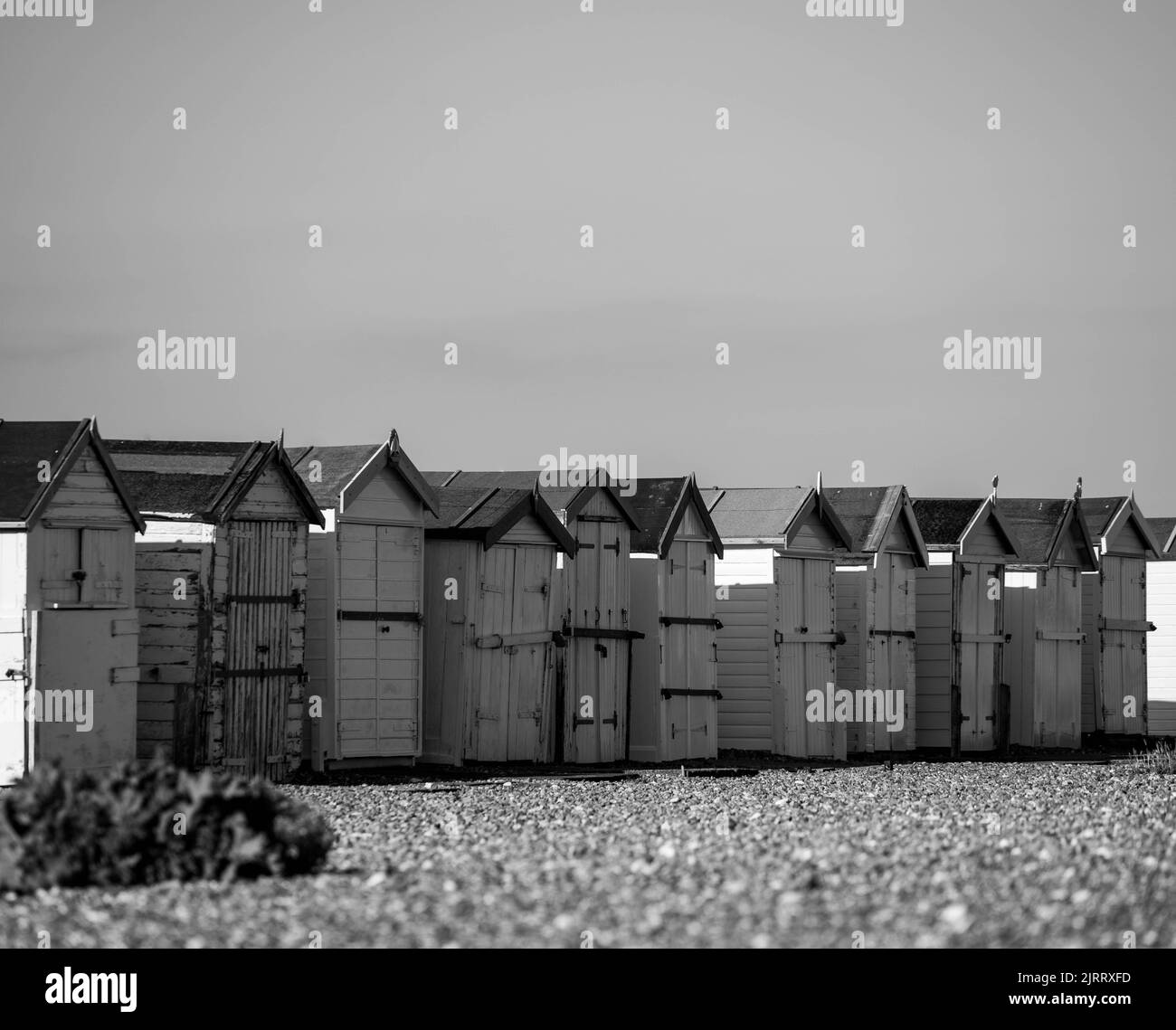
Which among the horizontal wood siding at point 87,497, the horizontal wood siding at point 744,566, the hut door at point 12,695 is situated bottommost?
the hut door at point 12,695

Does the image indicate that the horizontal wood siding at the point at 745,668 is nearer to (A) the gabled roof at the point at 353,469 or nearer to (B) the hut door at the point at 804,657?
(B) the hut door at the point at 804,657

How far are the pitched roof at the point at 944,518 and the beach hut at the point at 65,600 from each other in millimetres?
15140

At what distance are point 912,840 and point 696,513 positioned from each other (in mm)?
12734

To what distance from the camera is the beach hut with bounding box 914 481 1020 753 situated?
95.0 ft

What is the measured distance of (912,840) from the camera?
12672mm

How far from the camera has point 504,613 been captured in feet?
74.0

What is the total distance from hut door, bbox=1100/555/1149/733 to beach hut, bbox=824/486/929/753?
6193 mm

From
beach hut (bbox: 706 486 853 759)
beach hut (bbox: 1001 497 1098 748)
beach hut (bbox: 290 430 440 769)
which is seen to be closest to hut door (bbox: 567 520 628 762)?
beach hut (bbox: 706 486 853 759)

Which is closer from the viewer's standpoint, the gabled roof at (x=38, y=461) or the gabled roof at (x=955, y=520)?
the gabled roof at (x=38, y=461)

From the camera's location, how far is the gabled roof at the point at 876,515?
27531 millimetres

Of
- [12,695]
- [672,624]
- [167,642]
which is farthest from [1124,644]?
[12,695]

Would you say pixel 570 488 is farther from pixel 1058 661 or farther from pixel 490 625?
pixel 1058 661

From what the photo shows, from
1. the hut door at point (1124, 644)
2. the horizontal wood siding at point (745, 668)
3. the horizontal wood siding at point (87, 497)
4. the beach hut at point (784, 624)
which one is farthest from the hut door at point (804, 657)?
the horizontal wood siding at point (87, 497)

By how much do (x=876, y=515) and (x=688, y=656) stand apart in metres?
4.63
